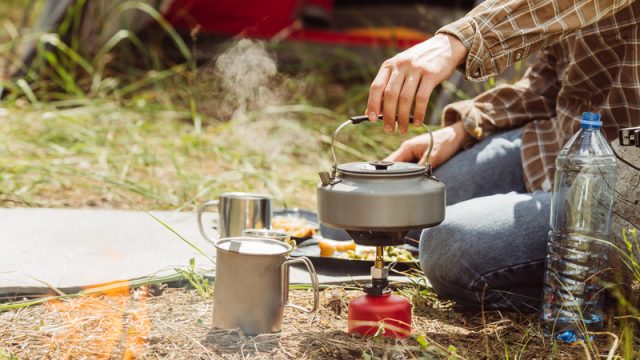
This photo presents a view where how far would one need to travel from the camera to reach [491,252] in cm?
197

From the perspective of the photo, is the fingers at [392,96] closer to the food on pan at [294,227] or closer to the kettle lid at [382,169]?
the kettle lid at [382,169]

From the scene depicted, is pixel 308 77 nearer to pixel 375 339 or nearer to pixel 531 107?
pixel 531 107

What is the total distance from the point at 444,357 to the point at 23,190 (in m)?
1.98

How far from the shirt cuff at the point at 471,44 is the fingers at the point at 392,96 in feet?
0.66

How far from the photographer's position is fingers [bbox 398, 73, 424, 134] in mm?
1594

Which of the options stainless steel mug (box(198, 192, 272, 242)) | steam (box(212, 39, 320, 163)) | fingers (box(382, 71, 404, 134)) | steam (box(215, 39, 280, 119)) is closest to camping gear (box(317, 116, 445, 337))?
fingers (box(382, 71, 404, 134))

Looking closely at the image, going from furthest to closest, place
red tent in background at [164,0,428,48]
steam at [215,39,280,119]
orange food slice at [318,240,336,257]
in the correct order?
1. red tent in background at [164,0,428,48]
2. steam at [215,39,280,119]
3. orange food slice at [318,240,336,257]

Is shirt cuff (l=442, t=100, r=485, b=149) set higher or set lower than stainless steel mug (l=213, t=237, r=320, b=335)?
higher

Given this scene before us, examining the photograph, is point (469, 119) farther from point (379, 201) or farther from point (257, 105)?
point (257, 105)

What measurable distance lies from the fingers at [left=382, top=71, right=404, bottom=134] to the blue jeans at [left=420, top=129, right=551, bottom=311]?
1.64ft

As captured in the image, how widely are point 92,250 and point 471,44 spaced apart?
1341 millimetres

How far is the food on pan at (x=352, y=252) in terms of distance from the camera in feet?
7.75

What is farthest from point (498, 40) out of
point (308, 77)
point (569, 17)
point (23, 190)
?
point (308, 77)

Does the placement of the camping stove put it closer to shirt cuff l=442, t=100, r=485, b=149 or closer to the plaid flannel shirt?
the plaid flannel shirt
